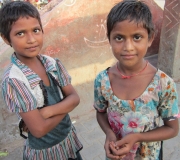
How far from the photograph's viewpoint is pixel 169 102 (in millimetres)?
1167

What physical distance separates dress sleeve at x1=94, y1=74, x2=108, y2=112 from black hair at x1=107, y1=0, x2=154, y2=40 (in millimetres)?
359

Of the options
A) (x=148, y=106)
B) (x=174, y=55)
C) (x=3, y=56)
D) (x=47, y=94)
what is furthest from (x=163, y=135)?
(x=174, y=55)

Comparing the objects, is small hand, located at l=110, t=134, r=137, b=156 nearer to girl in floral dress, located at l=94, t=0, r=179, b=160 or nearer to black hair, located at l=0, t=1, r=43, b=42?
girl in floral dress, located at l=94, t=0, r=179, b=160

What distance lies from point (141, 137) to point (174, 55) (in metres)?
3.34

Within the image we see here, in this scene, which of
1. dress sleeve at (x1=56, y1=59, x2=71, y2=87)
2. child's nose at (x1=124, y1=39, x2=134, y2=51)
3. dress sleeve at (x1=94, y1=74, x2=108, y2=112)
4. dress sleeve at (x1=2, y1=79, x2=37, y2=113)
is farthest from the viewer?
dress sleeve at (x1=56, y1=59, x2=71, y2=87)

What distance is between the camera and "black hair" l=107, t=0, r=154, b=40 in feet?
3.58

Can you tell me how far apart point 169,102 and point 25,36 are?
38.1 inches

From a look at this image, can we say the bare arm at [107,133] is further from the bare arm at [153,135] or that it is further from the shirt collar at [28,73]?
the shirt collar at [28,73]

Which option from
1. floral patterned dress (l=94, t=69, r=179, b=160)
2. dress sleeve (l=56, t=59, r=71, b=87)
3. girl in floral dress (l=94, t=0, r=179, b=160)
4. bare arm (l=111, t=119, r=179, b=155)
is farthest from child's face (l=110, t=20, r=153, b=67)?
dress sleeve (l=56, t=59, r=71, b=87)

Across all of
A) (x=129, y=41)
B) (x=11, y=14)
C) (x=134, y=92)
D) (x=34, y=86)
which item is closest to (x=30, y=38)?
(x=11, y=14)

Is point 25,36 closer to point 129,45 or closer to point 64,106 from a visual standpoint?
point 64,106

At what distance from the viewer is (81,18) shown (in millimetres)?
2775

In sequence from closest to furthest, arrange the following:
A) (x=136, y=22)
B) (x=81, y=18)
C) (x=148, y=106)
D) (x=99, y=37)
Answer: (x=136, y=22)
(x=148, y=106)
(x=81, y=18)
(x=99, y=37)

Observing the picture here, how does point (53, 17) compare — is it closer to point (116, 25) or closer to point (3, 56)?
point (3, 56)
